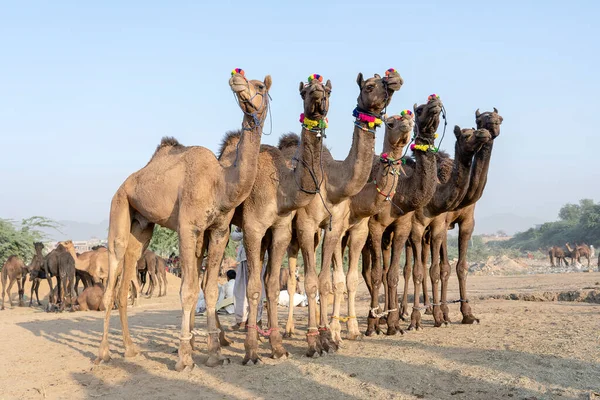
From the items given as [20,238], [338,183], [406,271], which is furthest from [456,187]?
[20,238]

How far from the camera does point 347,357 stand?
7406 mm

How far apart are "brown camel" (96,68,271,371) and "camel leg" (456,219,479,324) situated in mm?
4700

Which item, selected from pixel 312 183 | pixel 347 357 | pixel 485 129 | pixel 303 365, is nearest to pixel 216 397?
pixel 303 365

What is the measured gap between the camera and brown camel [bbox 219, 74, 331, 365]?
23.7ft

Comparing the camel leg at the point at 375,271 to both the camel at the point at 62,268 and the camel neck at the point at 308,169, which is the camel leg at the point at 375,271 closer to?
the camel neck at the point at 308,169

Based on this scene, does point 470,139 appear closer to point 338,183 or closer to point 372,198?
point 372,198

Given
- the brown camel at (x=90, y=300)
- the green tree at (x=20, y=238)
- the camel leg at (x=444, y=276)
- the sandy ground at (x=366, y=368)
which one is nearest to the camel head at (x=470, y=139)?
the camel leg at (x=444, y=276)

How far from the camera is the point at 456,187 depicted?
9.44 meters

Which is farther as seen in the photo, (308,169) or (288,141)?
(288,141)

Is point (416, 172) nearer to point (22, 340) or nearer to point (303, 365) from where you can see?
point (303, 365)

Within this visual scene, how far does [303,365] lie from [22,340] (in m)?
6.39

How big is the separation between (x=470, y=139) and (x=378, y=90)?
2.87m

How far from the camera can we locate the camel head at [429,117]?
8367 millimetres

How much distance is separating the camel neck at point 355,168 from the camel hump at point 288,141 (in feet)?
5.00
